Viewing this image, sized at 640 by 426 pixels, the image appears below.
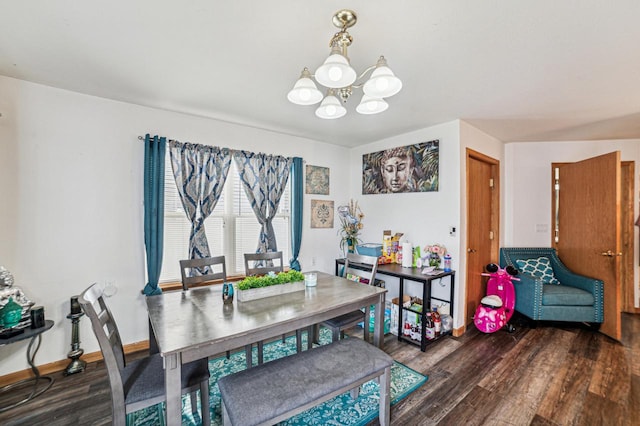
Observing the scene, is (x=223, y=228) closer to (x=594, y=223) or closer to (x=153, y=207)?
(x=153, y=207)

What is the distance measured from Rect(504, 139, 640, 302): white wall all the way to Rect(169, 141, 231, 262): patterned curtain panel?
13.7 ft

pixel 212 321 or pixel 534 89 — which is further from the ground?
pixel 534 89

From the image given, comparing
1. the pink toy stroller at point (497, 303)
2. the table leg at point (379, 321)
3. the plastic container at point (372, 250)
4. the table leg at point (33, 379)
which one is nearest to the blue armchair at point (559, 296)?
the pink toy stroller at point (497, 303)

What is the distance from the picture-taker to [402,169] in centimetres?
370

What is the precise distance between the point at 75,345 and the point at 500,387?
12.0 feet

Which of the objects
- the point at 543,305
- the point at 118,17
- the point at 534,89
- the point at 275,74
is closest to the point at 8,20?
the point at 118,17

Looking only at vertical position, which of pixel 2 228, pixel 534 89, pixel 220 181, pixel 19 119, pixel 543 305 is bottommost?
pixel 543 305

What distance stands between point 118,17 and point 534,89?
10.2ft

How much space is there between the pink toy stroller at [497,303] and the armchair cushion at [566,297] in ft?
1.11

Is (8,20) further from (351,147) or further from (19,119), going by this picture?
(351,147)

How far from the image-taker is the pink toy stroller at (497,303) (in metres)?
3.12

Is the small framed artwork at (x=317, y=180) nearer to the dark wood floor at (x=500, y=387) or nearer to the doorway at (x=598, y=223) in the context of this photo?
the dark wood floor at (x=500, y=387)

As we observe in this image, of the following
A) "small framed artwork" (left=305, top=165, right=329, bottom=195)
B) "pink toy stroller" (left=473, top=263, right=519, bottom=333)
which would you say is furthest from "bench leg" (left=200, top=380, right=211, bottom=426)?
"pink toy stroller" (left=473, top=263, right=519, bottom=333)

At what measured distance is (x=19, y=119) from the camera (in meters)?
2.27
